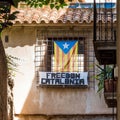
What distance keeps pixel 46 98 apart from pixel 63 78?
34.0 inches

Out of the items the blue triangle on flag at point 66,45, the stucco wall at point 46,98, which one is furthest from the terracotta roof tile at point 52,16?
the blue triangle on flag at point 66,45

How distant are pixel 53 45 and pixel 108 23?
2.36m

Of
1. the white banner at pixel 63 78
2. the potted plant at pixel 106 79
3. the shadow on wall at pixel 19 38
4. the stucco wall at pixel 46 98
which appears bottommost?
the stucco wall at pixel 46 98

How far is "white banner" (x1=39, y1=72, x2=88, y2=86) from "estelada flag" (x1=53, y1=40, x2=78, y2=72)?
0.18m

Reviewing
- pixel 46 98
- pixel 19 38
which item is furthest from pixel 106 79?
pixel 19 38

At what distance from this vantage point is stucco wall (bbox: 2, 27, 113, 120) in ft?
65.1

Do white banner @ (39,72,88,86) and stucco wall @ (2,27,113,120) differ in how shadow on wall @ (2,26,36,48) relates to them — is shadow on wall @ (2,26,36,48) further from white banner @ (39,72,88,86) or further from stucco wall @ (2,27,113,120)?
white banner @ (39,72,88,86)

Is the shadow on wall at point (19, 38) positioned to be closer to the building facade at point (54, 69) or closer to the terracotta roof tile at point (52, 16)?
the building facade at point (54, 69)

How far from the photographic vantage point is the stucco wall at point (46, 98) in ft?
65.1

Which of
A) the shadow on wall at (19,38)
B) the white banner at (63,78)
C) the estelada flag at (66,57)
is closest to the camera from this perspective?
the white banner at (63,78)

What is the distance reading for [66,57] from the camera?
1988 cm

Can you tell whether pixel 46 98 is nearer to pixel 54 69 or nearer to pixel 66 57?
pixel 54 69

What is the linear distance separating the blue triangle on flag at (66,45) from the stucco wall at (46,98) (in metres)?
0.69

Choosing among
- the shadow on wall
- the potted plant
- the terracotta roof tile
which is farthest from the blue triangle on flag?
the potted plant
